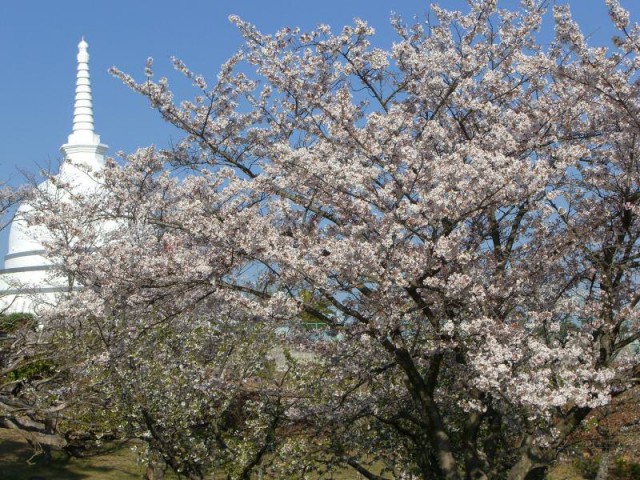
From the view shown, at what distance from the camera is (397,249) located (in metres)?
7.62

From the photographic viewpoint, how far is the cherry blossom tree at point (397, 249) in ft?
25.0

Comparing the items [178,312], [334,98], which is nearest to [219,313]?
[178,312]

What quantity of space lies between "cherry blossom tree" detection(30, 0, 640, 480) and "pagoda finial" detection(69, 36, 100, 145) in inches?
1741

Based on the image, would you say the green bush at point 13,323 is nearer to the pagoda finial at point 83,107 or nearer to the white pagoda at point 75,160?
the white pagoda at point 75,160

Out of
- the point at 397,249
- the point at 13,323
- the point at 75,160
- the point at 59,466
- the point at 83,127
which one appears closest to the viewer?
the point at 397,249

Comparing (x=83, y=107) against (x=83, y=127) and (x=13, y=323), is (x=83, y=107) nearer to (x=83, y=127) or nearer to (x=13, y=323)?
(x=83, y=127)

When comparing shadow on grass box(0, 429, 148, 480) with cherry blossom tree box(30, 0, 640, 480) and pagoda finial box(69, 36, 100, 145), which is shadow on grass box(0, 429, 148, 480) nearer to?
cherry blossom tree box(30, 0, 640, 480)

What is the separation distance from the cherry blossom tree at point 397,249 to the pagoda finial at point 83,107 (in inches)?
1741

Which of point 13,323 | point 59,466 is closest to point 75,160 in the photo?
point 13,323

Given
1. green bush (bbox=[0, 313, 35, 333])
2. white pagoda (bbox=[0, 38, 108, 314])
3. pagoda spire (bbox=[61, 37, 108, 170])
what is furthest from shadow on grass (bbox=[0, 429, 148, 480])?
pagoda spire (bbox=[61, 37, 108, 170])

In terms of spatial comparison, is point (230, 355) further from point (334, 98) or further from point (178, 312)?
point (334, 98)

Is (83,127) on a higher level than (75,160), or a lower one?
higher

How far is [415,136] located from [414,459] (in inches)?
182

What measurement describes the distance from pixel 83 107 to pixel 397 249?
51570 mm
